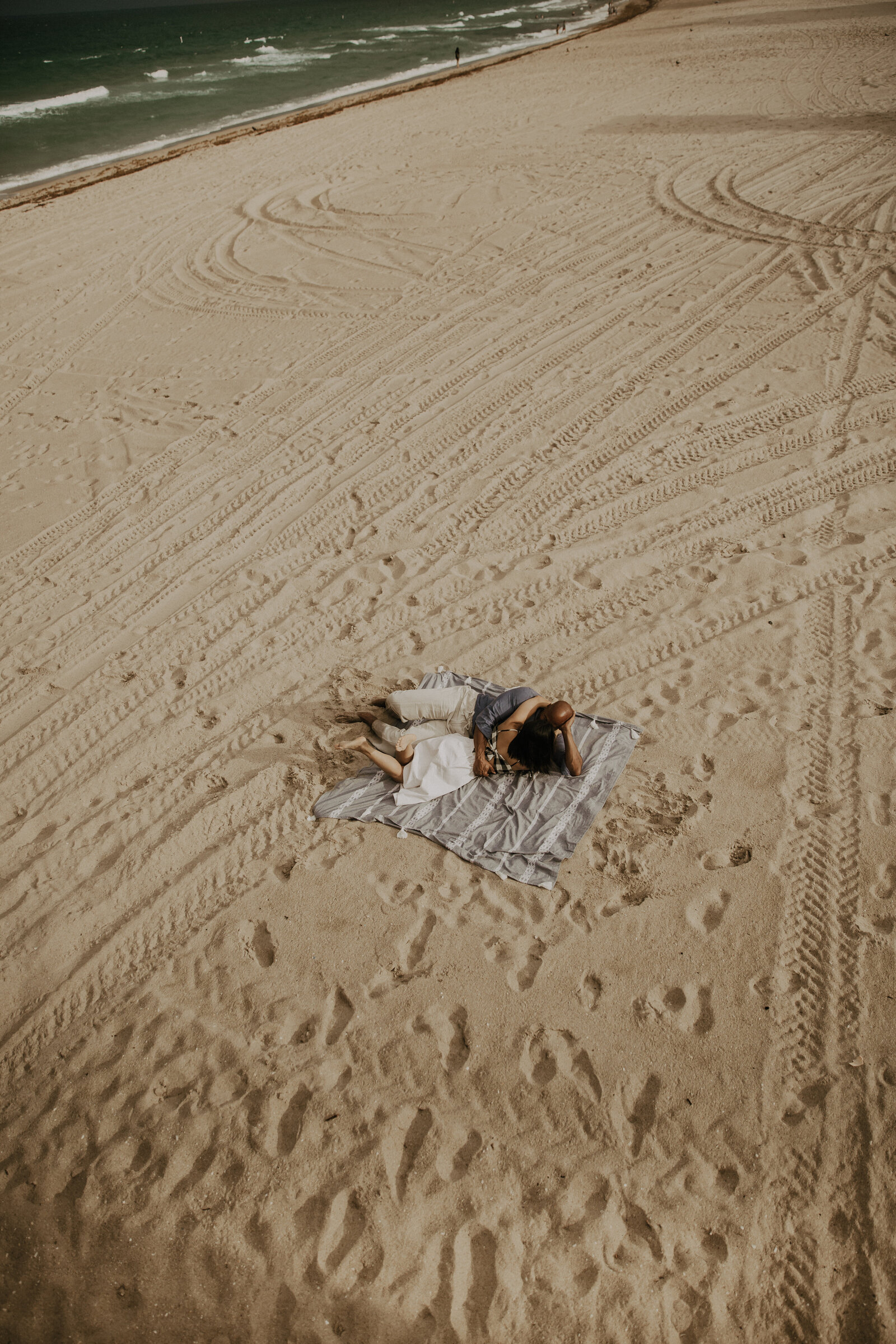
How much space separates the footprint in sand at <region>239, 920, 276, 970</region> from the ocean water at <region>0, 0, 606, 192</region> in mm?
18457

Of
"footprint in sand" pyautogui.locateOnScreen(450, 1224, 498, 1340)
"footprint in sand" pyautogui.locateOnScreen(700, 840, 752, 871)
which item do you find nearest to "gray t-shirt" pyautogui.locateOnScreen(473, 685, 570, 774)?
Answer: "footprint in sand" pyautogui.locateOnScreen(700, 840, 752, 871)

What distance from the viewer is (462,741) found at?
4113mm

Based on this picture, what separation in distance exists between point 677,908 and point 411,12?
2732 inches

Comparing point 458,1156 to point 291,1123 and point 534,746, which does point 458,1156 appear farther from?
point 534,746

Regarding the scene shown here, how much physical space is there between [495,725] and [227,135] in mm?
18976

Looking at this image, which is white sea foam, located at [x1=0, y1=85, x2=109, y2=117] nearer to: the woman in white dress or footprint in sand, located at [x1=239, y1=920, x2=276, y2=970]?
the woman in white dress

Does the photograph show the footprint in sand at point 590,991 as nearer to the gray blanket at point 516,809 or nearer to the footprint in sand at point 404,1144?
the gray blanket at point 516,809

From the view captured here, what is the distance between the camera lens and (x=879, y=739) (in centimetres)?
402

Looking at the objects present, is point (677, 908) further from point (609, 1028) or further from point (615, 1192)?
point (615, 1192)

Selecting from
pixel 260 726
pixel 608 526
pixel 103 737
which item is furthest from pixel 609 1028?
pixel 608 526

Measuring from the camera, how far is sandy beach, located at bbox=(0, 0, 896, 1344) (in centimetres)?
265

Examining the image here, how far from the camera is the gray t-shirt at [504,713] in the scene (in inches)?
158

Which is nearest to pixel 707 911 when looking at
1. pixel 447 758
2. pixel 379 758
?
pixel 447 758

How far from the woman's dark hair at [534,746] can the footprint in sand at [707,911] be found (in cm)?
99
